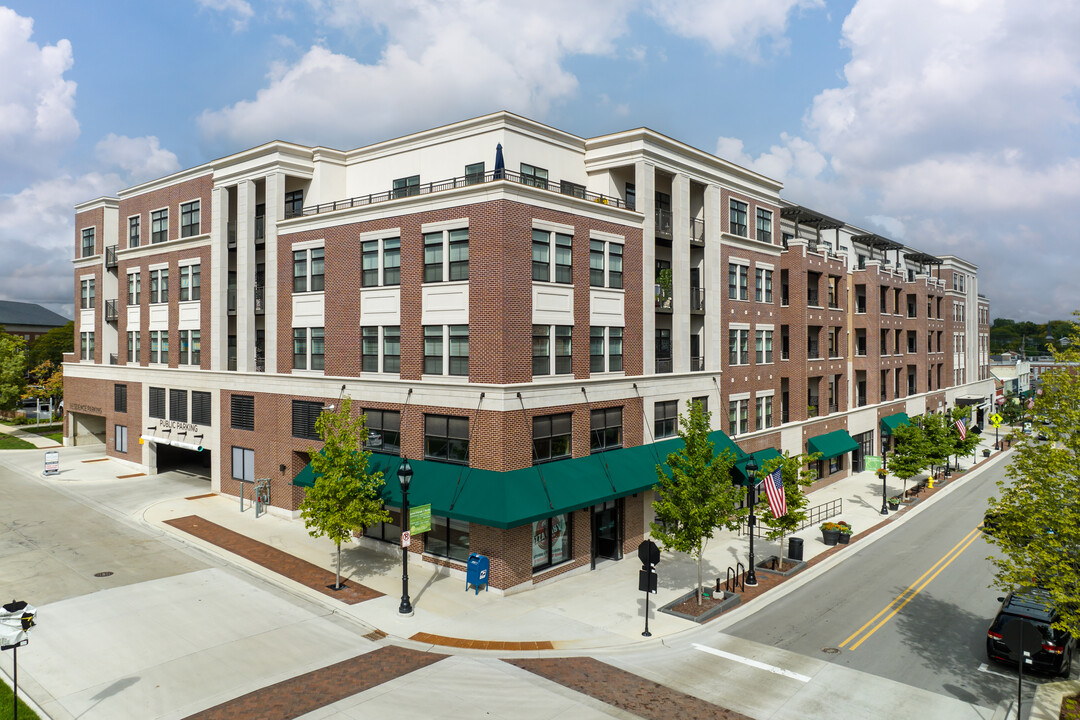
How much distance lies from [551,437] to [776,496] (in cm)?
875

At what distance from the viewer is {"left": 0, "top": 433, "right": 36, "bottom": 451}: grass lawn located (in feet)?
167

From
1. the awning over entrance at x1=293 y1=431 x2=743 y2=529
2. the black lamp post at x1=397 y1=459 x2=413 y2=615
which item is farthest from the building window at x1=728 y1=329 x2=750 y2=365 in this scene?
the black lamp post at x1=397 y1=459 x2=413 y2=615

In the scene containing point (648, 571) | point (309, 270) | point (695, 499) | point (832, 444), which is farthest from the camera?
point (832, 444)

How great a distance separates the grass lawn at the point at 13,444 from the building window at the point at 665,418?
51.3 m

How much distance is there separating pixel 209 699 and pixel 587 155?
82.7ft

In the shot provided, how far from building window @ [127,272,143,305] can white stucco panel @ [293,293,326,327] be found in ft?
60.7

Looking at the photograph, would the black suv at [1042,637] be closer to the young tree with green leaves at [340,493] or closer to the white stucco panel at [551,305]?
the white stucco panel at [551,305]

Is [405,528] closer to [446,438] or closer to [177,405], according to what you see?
[446,438]

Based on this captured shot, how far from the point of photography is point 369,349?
89.6 feet

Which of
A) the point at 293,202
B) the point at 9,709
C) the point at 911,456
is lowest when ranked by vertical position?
the point at 9,709

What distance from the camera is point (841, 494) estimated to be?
41.1 metres

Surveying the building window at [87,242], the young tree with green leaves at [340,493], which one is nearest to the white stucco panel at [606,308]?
the young tree with green leaves at [340,493]

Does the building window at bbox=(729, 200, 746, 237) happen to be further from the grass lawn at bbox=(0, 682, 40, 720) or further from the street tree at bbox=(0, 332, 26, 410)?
the street tree at bbox=(0, 332, 26, 410)

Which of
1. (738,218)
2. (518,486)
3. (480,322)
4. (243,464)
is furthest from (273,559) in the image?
(738,218)
